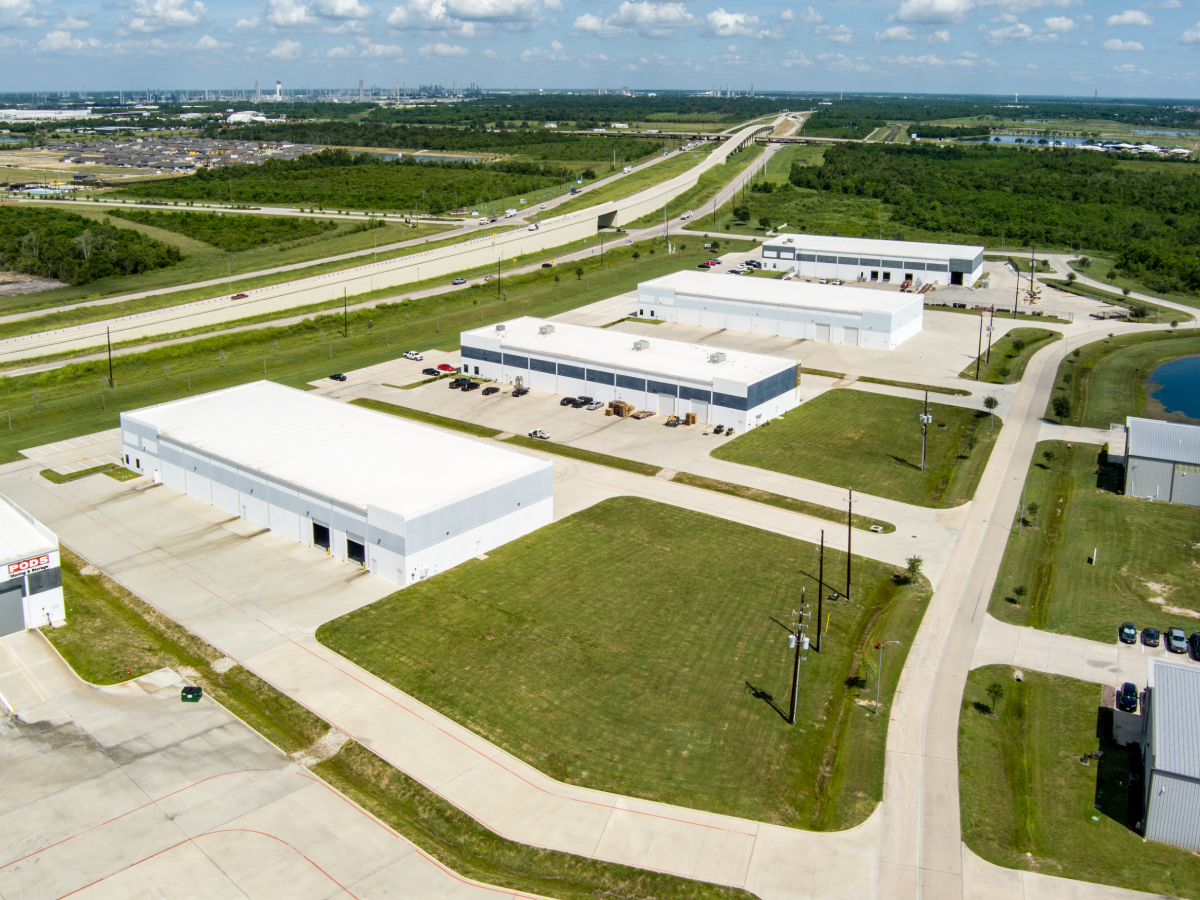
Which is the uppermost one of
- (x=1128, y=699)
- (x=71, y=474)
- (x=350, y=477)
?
(x=350, y=477)

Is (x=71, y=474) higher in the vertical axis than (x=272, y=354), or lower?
lower

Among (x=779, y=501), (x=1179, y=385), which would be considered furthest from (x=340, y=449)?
(x=1179, y=385)

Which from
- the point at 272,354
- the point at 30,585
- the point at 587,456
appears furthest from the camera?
the point at 272,354

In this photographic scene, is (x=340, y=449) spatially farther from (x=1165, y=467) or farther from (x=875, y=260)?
(x=875, y=260)

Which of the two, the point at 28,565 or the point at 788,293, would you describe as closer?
the point at 28,565

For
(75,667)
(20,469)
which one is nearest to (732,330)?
(20,469)

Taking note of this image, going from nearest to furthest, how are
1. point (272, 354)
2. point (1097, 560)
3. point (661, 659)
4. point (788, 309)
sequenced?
point (661, 659), point (1097, 560), point (272, 354), point (788, 309)

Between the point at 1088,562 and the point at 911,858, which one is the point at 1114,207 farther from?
the point at 911,858
